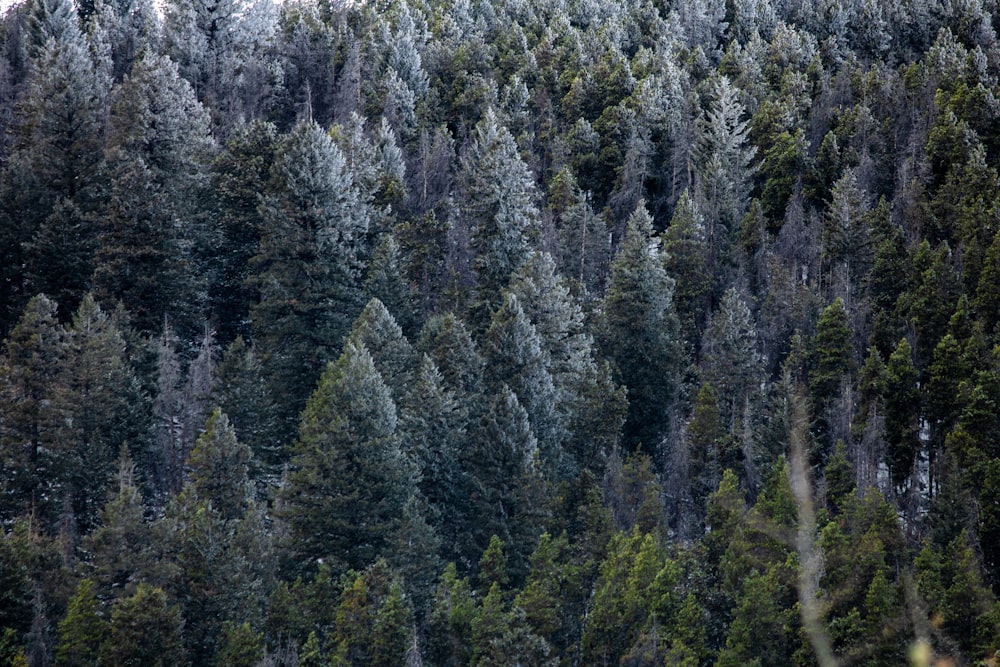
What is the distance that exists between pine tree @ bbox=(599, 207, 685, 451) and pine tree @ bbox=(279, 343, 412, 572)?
1345 centimetres

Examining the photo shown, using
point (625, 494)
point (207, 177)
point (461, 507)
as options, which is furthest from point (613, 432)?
point (207, 177)

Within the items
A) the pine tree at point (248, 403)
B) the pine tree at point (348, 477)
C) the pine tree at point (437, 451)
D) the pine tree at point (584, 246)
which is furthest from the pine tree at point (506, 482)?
the pine tree at point (584, 246)

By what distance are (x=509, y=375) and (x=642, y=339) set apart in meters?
8.31

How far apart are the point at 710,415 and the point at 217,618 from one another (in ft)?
68.6

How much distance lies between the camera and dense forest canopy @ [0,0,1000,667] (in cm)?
3403

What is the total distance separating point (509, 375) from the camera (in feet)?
145

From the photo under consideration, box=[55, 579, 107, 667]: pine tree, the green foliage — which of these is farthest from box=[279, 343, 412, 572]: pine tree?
box=[55, 579, 107, 667]: pine tree

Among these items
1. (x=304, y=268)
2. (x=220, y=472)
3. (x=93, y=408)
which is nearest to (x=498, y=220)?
(x=304, y=268)

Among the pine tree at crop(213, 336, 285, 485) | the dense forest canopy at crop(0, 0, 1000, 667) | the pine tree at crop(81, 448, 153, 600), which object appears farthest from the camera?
the pine tree at crop(213, 336, 285, 485)

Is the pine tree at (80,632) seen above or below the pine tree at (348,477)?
below

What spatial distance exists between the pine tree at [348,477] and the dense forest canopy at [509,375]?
14 centimetres

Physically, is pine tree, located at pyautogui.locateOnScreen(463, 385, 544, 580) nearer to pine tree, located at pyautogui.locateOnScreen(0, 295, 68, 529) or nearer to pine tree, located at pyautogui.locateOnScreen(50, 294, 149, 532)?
pine tree, located at pyautogui.locateOnScreen(50, 294, 149, 532)

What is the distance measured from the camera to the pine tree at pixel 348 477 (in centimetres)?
3831

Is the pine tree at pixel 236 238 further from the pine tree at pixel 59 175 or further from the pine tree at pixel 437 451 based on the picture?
the pine tree at pixel 437 451
